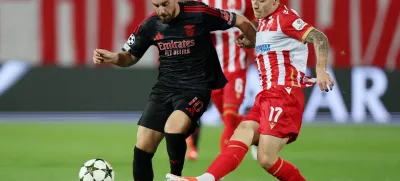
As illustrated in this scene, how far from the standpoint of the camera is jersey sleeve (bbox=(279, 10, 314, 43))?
672 cm

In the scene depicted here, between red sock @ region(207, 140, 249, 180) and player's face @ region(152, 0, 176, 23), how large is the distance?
3.88 ft

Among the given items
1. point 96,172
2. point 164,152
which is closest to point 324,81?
point 96,172

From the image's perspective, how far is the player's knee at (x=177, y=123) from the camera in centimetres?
685

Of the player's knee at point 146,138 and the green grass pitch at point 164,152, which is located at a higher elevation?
the player's knee at point 146,138

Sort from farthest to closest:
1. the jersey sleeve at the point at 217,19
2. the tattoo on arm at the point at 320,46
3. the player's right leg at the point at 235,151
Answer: the jersey sleeve at the point at 217,19
the tattoo on arm at the point at 320,46
the player's right leg at the point at 235,151

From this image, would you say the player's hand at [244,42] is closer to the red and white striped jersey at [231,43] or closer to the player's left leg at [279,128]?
the player's left leg at [279,128]

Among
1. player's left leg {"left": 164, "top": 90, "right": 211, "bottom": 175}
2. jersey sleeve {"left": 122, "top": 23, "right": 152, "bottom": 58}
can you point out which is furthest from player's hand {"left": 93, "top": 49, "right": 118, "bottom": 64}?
player's left leg {"left": 164, "top": 90, "right": 211, "bottom": 175}

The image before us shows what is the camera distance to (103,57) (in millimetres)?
7000

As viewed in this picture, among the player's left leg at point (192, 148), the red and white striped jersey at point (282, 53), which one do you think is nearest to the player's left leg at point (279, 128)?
the red and white striped jersey at point (282, 53)

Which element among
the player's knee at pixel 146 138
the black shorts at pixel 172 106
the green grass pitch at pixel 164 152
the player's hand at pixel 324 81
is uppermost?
A: the player's hand at pixel 324 81

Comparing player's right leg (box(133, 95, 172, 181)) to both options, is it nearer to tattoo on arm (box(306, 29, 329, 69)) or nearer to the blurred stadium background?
tattoo on arm (box(306, 29, 329, 69))

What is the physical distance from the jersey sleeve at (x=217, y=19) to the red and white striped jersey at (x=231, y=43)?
5.53ft

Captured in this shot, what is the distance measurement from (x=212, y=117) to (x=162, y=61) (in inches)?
322

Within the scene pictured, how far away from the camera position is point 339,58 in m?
17.0
